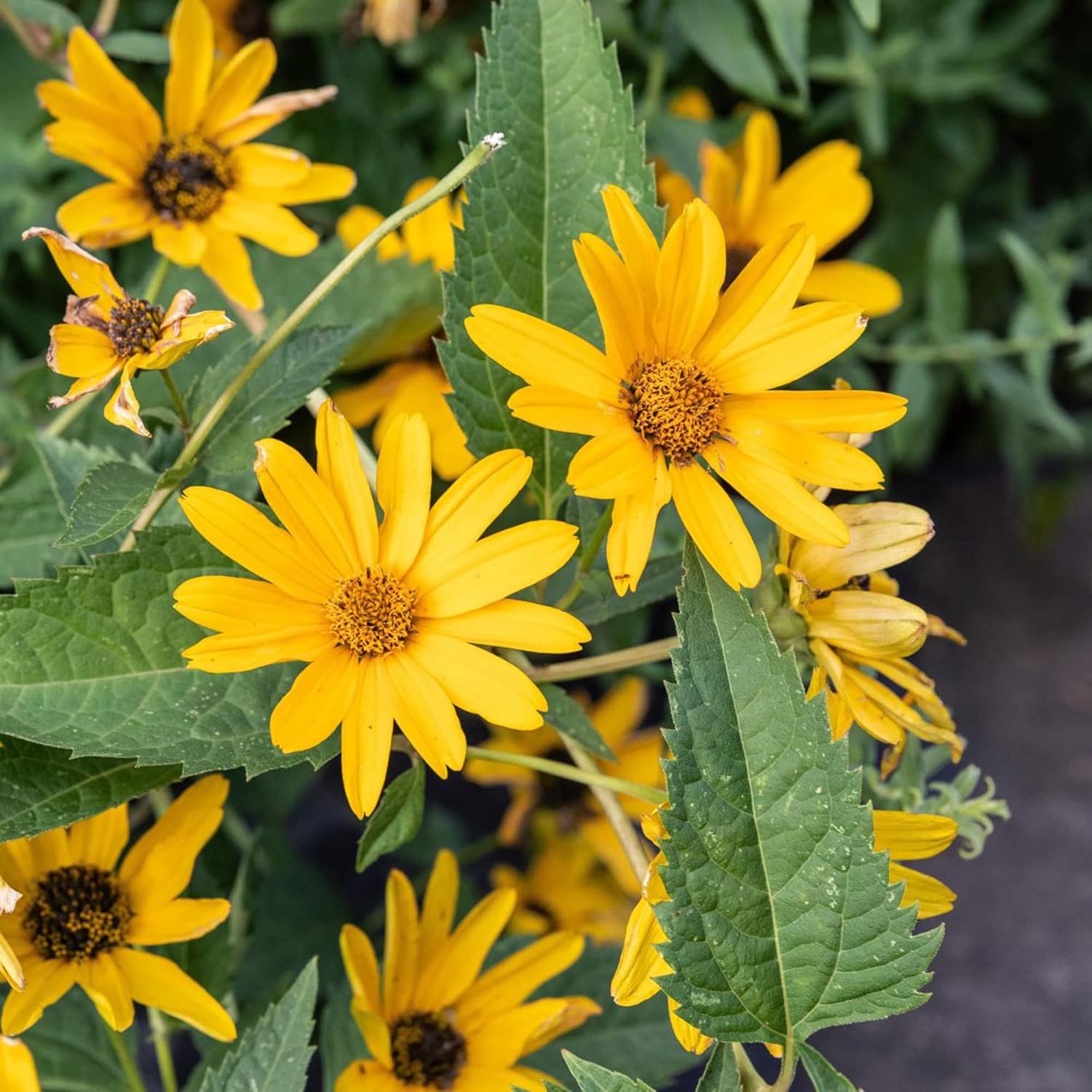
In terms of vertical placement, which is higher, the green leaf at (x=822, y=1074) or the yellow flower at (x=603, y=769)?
the yellow flower at (x=603, y=769)

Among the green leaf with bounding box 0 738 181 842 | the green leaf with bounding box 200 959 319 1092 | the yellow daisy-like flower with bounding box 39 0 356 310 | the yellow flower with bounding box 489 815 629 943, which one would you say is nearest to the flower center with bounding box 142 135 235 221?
the yellow daisy-like flower with bounding box 39 0 356 310

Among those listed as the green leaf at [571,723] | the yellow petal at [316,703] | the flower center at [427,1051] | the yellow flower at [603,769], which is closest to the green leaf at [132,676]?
the yellow petal at [316,703]

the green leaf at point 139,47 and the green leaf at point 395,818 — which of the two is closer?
the green leaf at point 395,818

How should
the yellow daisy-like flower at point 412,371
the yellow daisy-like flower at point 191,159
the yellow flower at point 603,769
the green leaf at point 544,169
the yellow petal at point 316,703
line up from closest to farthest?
the yellow petal at point 316,703 < the green leaf at point 544,169 < the yellow daisy-like flower at point 191,159 < the yellow daisy-like flower at point 412,371 < the yellow flower at point 603,769

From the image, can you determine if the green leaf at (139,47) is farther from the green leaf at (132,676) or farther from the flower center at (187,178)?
the green leaf at (132,676)

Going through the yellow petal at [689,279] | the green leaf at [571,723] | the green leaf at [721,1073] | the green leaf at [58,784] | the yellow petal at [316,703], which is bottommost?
the green leaf at [721,1073]

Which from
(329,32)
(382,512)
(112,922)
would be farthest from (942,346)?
(112,922)

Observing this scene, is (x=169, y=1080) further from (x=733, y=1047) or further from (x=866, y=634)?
(x=866, y=634)

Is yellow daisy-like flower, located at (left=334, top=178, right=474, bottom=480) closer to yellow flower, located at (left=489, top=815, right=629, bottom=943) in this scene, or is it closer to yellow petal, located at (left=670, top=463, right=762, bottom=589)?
yellow petal, located at (left=670, top=463, right=762, bottom=589)

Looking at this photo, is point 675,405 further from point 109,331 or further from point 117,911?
point 117,911
